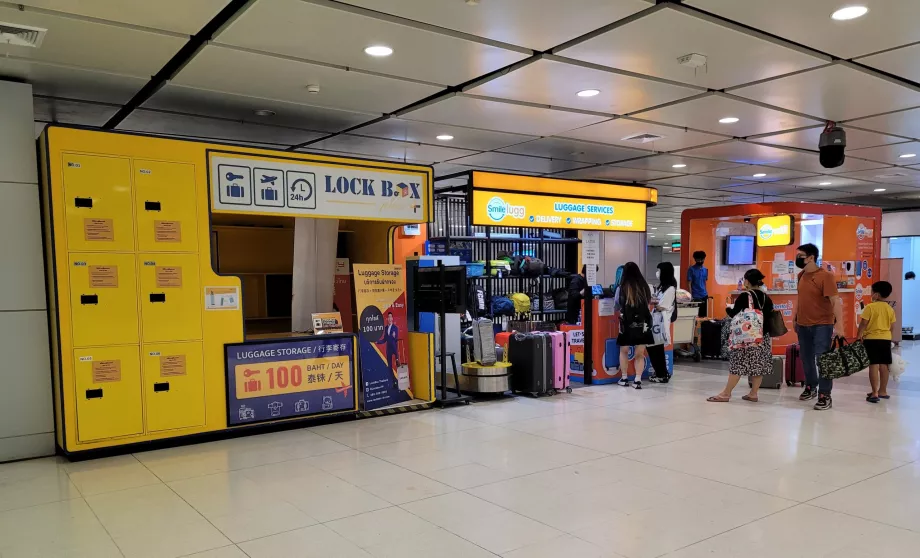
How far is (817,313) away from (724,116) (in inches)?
87.5

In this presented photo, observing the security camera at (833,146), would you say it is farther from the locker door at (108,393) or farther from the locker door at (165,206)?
the locker door at (108,393)

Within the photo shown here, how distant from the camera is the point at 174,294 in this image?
17.8 feet

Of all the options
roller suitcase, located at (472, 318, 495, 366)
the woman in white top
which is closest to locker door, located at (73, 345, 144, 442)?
roller suitcase, located at (472, 318, 495, 366)

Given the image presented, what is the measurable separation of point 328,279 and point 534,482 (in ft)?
11.4

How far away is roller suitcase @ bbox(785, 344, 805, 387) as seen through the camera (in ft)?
26.6

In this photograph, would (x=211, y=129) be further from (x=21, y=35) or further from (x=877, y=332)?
(x=877, y=332)

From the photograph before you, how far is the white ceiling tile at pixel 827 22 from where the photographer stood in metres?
3.69

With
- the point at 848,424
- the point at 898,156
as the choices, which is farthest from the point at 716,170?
the point at 848,424

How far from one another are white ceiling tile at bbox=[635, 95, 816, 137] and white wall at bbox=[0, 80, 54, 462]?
5.36 meters

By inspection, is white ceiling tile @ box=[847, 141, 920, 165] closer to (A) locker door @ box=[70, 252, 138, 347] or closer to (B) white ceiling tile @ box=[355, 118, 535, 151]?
(B) white ceiling tile @ box=[355, 118, 535, 151]

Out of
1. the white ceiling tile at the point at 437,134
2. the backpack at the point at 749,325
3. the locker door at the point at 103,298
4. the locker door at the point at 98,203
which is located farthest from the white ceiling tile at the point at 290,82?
the backpack at the point at 749,325

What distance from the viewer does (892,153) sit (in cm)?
872

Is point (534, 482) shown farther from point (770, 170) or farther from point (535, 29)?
point (770, 170)

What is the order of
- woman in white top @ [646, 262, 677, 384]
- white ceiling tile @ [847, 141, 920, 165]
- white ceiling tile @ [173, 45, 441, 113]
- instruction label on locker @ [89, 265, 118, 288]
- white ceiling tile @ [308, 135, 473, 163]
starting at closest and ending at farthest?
white ceiling tile @ [173, 45, 441, 113], instruction label on locker @ [89, 265, 118, 288], white ceiling tile @ [308, 135, 473, 163], white ceiling tile @ [847, 141, 920, 165], woman in white top @ [646, 262, 677, 384]
